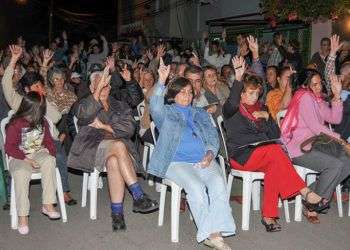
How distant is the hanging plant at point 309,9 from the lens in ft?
30.8

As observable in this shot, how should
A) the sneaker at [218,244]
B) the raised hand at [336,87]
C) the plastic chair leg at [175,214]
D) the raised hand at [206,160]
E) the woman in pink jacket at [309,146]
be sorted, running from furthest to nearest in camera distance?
the raised hand at [336,87] < the woman in pink jacket at [309,146] < the raised hand at [206,160] < the plastic chair leg at [175,214] < the sneaker at [218,244]

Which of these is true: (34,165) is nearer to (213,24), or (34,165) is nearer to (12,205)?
(12,205)

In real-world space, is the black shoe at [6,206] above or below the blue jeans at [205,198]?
below

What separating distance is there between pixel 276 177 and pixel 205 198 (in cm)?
87

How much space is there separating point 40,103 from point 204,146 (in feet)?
5.33

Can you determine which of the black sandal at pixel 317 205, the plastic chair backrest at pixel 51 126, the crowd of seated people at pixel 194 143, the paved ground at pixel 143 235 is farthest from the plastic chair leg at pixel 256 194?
the plastic chair backrest at pixel 51 126

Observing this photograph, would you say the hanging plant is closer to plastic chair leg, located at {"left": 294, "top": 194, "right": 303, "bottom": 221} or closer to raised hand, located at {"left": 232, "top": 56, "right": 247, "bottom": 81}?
raised hand, located at {"left": 232, "top": 56, "right": 247, "bottom": 81}

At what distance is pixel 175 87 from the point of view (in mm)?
5246

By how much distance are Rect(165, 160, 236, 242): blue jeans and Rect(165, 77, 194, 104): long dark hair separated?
0.64m

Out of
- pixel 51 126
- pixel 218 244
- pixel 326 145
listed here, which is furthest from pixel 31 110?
pixel 326 145

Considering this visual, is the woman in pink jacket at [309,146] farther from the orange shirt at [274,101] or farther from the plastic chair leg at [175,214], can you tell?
the plastic chair leg at [175,214]

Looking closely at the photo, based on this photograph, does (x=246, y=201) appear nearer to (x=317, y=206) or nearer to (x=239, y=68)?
(x=317, y=206)

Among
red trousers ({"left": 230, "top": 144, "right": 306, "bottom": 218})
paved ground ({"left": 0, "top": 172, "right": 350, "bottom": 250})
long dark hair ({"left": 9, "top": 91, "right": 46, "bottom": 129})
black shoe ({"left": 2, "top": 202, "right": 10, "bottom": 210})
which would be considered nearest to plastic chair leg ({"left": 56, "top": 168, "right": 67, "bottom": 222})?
paved ground ({"left": 0, "top": 172, "right": 350, "bottom": 250})

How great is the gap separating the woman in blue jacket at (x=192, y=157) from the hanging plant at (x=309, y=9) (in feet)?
16.0
